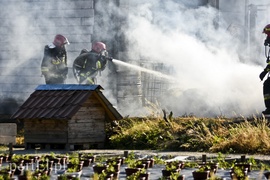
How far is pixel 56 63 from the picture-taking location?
2752 cm

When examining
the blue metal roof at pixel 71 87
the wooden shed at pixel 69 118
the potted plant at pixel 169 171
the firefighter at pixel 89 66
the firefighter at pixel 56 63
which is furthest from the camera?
the firefighter at pixel 56 63

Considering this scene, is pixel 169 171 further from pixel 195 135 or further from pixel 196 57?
pixel 196 57

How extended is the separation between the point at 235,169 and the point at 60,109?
7171 mm

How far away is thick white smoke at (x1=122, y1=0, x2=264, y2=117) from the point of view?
29.0 meters

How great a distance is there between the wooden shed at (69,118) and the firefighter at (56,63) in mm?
4798

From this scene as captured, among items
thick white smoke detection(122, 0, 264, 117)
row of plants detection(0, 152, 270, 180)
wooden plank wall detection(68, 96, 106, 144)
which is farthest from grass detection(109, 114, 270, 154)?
thick white smoke detection(122, 0, 264, 117)

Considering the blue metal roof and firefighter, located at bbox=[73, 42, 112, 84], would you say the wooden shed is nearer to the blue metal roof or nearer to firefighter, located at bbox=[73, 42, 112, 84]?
the blue metal roof

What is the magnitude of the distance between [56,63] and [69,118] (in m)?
6.51

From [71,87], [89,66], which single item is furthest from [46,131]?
[89,66]

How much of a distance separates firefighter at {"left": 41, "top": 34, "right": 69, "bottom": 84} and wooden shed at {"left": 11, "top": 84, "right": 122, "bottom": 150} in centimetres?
480

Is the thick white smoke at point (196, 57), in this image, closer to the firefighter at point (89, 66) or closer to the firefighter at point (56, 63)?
the firefighter at point (89, 66)

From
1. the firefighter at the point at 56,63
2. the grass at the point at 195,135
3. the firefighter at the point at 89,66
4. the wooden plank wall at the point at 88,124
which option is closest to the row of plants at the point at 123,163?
the grass at the point at 195,135

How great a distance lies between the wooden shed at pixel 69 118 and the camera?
21531mm

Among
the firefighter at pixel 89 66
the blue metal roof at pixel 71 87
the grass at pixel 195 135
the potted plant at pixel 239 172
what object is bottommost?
the potted plant at pixel 239 172
